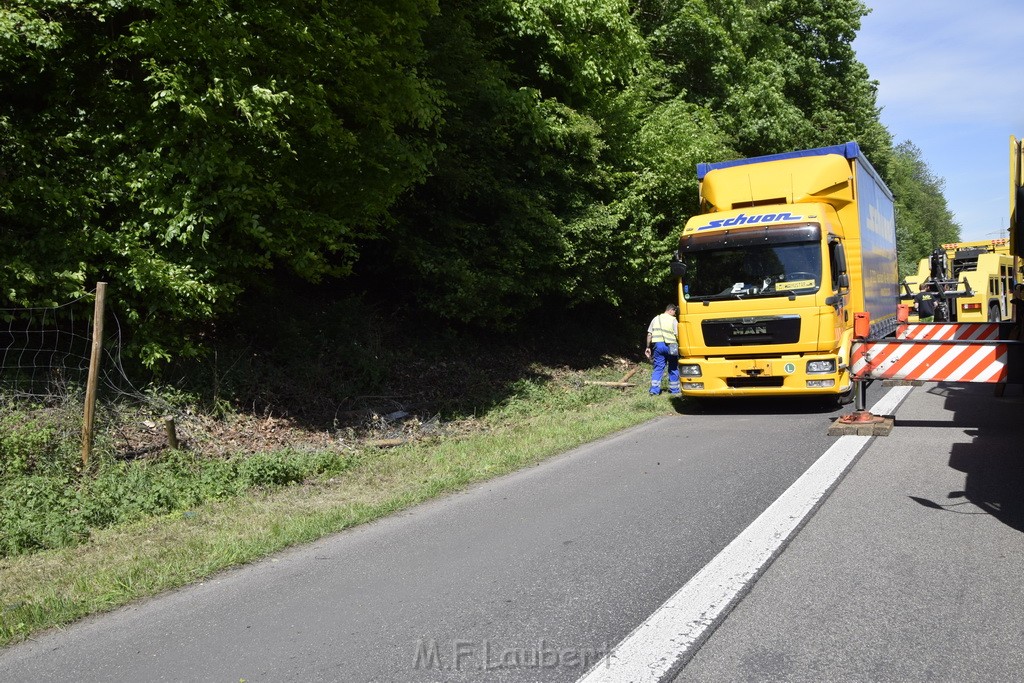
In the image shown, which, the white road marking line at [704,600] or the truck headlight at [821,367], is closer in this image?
the white road marking line at [704,600]

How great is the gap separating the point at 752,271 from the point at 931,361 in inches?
119

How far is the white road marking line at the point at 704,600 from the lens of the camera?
12.1ft

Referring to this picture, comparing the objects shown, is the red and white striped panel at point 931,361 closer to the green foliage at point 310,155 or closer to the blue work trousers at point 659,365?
the blue work trousers at point 659,365

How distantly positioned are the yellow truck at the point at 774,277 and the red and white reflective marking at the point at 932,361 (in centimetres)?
167

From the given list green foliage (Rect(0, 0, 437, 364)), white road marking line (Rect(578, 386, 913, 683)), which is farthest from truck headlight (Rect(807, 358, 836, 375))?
green foliage (Rect(0, 0, 437, 364))

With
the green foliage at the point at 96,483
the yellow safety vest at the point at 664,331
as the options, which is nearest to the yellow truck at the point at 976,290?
the yellow safety vest at the point at 664,331

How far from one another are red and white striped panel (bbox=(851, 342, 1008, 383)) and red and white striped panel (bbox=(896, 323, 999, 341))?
35cm

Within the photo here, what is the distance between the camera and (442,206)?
15227 millimetres

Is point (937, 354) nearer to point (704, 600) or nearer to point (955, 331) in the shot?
point (955, 331)

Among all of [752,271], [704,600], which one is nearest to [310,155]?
[752,271]

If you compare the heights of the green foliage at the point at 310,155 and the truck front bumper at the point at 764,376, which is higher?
the green foliage at the point at 310,155

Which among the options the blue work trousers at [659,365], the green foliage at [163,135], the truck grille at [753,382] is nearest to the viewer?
the green foliage at [163,135]

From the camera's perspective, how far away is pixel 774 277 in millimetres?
11609

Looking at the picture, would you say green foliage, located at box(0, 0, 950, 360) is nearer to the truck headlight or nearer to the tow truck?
the truck headlight
